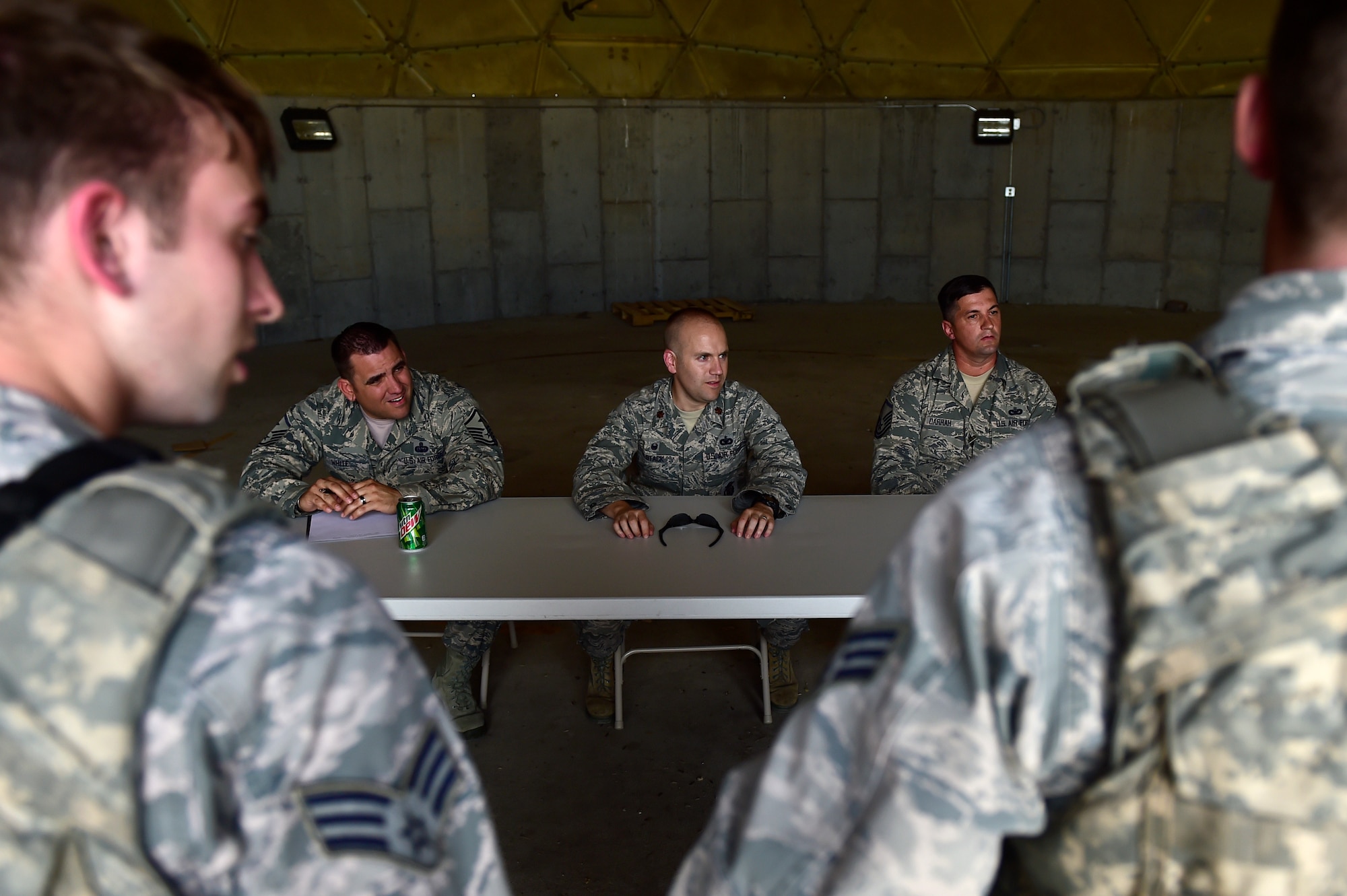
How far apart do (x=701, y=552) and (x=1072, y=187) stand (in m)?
10.6

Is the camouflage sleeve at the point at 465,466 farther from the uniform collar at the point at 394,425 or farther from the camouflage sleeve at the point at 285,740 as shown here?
the camouflage sleeve at the point at 285,740

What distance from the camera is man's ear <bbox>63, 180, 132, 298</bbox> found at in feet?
2.68

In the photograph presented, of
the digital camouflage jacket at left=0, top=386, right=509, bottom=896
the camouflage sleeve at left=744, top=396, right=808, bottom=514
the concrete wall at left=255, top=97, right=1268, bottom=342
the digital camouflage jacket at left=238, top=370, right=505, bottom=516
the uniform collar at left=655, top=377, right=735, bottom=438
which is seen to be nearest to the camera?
the digital camouflage jacket at left=0, top=386, right=509, bottom=896

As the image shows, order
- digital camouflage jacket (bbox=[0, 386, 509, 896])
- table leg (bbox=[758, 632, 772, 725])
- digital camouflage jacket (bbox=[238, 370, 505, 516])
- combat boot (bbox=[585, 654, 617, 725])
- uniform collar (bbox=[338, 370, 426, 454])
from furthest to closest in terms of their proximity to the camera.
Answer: uniform collar (bbox=[338, 370, 426, 454]) → digital camouflage jacket (bbox=[238, 370, 505, 516]) → combat boot (bbox=[585, 654, 617, 725]) → table leg (bbox=[758, 632, 772, 725]) → digital camouflage jacket (bbox=[0, 386, 509, 896])

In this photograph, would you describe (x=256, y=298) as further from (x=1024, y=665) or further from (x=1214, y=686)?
(x=1214, y=686)

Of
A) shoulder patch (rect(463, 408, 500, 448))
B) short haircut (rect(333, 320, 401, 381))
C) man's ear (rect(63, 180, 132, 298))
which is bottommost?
shoulder patch (rect(463, 408, 500, 448))

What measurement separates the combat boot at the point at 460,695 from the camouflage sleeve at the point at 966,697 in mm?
2702

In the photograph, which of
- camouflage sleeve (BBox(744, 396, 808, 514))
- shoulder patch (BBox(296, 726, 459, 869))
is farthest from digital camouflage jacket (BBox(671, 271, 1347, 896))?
camouflage sleeve (BBox(744, 396, 808, 514))

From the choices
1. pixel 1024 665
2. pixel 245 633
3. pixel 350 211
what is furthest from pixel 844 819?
pixel 350 211

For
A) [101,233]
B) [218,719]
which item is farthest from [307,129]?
[218,719]

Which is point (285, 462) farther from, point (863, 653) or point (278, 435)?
point (863, 653)

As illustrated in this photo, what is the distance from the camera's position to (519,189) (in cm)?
1135

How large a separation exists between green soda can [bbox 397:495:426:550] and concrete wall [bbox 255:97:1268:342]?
8272mm

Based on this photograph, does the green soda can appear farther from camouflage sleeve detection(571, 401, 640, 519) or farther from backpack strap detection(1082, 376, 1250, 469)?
backpack strap detection(1082, 376, 1250, 469)
